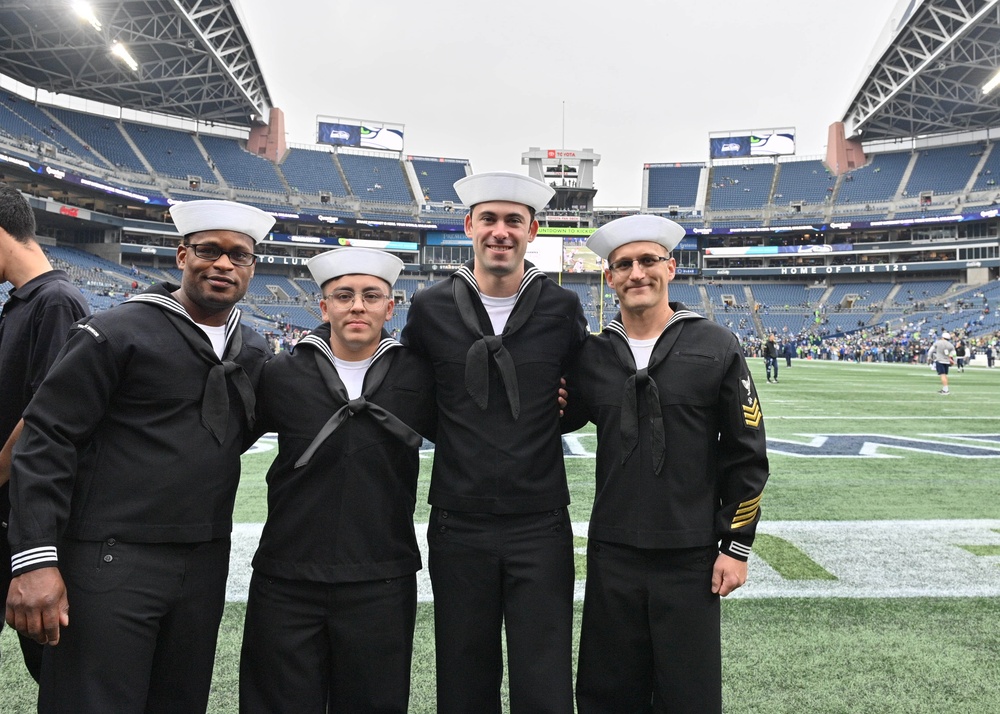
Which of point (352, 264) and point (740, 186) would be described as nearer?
point (352, 264)

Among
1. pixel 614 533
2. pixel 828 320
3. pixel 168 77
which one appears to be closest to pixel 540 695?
pixel 614 533

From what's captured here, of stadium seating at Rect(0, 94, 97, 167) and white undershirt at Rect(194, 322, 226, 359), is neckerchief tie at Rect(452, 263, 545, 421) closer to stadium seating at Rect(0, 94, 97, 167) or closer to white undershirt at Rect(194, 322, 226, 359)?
white undershirt at Rect(194, 322, 226, 359)

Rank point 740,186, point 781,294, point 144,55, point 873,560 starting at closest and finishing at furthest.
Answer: point 873,560
point 144,55
point 781,294
point 740,186

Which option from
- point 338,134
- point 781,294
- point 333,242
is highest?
point 338,134

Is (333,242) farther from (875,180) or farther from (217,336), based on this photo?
(217,336)

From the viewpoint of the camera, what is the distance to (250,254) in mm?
2449

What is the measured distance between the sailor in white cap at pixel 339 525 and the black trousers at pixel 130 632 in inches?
7.9

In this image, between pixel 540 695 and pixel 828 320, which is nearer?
pixel 540 695

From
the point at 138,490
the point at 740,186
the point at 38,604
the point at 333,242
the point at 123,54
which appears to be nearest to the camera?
the point at 38,604

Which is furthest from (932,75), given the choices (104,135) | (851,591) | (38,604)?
(104,135)

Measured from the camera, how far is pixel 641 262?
249 centimetres

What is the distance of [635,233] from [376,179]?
192 ft

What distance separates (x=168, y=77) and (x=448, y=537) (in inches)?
1874

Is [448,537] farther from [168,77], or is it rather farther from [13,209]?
[168,77]
